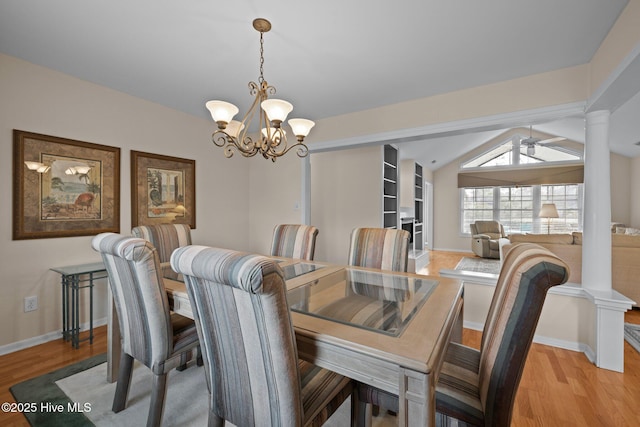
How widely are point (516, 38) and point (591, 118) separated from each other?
942mm

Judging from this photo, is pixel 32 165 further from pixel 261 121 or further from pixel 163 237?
pixel 261 121

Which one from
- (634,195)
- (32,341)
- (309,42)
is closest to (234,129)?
(309,42)

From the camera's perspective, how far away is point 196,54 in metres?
2.10

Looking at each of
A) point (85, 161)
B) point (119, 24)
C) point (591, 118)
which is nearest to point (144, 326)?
point (119, 24)

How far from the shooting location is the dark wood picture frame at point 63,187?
2.23 metres

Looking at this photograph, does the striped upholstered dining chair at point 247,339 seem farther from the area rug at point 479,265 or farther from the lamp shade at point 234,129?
the area rug at point 479,265

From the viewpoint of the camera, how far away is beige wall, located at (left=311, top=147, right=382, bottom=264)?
442 cm

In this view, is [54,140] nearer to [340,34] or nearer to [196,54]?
[196,54]

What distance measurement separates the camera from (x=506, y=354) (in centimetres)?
85

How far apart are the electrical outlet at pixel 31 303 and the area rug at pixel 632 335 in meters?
4.92

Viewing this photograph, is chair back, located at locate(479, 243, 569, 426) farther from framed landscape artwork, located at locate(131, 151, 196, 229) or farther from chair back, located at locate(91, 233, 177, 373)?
framed landscape artwork, located at locate(131, 151, 196, 229)

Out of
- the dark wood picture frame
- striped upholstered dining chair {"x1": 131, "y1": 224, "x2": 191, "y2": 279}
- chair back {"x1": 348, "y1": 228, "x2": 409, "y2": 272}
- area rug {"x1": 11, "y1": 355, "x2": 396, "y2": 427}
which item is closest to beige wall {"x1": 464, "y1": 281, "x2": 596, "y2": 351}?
chair back {"x1": 348, "y1": 228, "x2": 409, "y2": 272}

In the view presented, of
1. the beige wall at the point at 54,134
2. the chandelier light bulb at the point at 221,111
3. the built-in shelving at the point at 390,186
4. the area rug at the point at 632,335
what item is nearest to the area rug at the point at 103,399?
the beige wall at the point at 54,134

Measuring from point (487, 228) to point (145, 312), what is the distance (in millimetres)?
7277
